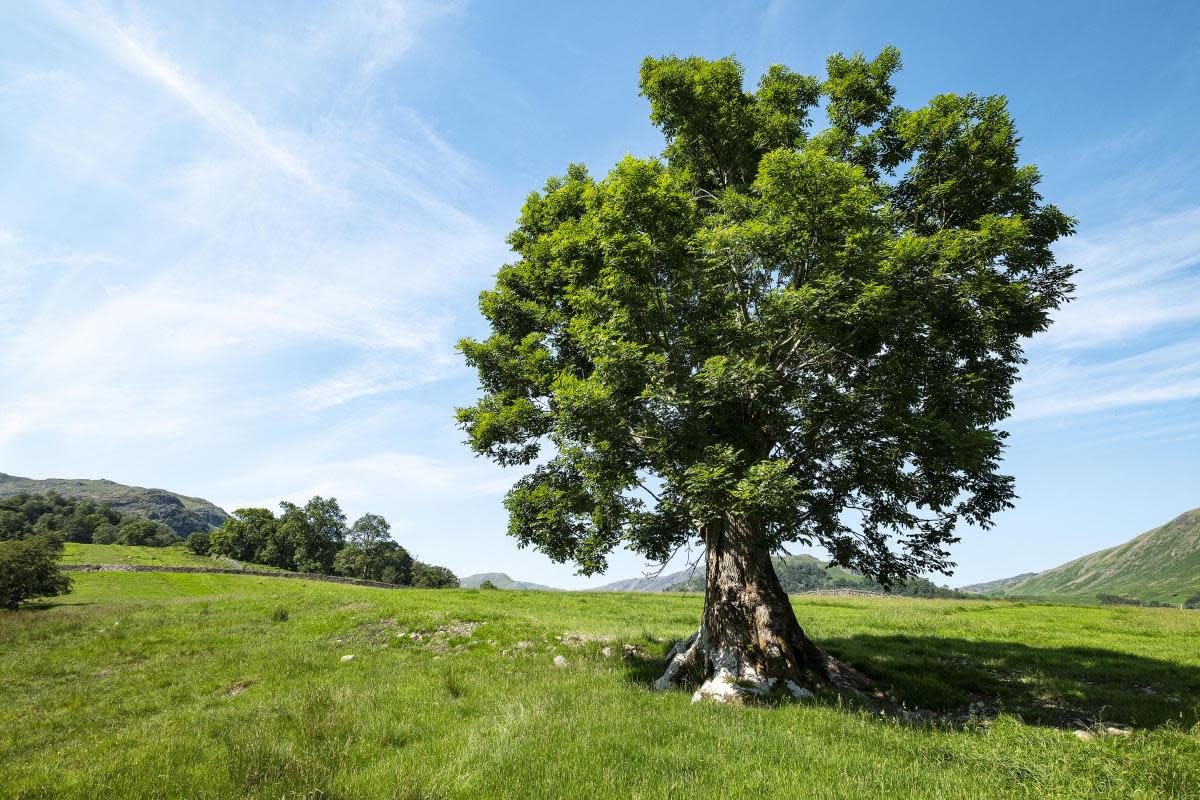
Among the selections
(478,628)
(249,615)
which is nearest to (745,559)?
(478,628)

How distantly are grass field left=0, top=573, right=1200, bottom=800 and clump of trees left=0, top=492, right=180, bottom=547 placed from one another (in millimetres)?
146638

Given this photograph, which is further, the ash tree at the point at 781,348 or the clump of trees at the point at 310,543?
the clump of trees at the point at 310,543

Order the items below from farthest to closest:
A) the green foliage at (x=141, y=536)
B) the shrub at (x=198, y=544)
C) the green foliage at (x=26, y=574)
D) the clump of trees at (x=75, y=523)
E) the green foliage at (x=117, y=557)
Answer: the green foliage at (x=141, y=536) → the clump of trees at (x=75, y=523) → the shrub at (x=198, y=544) → the green foliage at (x=117, y=557) → the green foliage at (x=26, y=574)

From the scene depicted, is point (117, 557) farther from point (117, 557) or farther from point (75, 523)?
point (75, 523)

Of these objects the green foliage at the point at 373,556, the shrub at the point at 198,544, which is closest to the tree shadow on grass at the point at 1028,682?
the green foliage at the point at 373,556

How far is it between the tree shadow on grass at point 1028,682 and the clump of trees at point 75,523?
16563cm

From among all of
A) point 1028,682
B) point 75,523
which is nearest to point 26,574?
point 1028,682

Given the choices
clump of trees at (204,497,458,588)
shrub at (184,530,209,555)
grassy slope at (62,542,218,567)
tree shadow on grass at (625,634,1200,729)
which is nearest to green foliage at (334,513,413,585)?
clump of trees at (204,497,458,588)

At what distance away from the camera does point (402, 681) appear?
14.4 m

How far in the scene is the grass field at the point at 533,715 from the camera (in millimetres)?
6664

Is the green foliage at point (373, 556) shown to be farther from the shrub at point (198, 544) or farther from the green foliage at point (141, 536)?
the green foliage at point (141, 536)

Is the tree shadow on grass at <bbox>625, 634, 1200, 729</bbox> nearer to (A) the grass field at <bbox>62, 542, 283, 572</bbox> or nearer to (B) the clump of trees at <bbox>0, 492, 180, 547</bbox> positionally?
(A) the grass field at <bbox>62, 542, 283, 572</bbox>

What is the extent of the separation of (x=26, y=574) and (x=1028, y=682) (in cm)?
5702

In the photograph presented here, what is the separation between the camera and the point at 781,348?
13.9m
